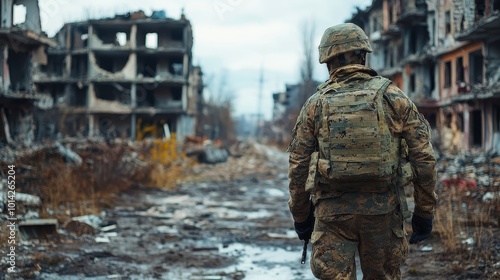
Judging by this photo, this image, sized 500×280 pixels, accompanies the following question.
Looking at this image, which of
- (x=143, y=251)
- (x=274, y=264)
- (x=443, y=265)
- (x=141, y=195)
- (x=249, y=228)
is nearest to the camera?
(x=443, y=265)

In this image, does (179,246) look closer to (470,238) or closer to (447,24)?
(470,238)

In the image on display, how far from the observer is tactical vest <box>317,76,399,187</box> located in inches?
117

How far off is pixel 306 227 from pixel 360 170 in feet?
2.13

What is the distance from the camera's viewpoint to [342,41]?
10.6 feet

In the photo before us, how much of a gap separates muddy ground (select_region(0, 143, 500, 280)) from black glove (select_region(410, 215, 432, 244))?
81.0 inches

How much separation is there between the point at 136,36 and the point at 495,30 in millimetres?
25711

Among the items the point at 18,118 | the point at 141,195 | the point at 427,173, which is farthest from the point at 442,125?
the point at 427,173

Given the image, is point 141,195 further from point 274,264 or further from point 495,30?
point 495,30

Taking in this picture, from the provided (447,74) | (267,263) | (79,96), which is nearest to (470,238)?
(267,263)

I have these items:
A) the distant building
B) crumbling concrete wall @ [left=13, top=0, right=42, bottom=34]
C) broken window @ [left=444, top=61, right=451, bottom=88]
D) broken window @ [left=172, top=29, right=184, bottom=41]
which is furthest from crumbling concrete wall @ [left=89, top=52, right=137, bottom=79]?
broken window @ [left=444, top=61, right=451, bottom=88]

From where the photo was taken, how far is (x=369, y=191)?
307 centimetres

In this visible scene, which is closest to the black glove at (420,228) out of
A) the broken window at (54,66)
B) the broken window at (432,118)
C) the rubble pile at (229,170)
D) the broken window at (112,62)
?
the rubble pile at (229,170)

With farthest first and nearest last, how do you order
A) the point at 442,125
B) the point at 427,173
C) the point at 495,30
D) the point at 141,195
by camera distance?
the point at 442,125
the point at 495,30
the point at 141,195
the point at 427,173

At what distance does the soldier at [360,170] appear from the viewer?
3018 mm
